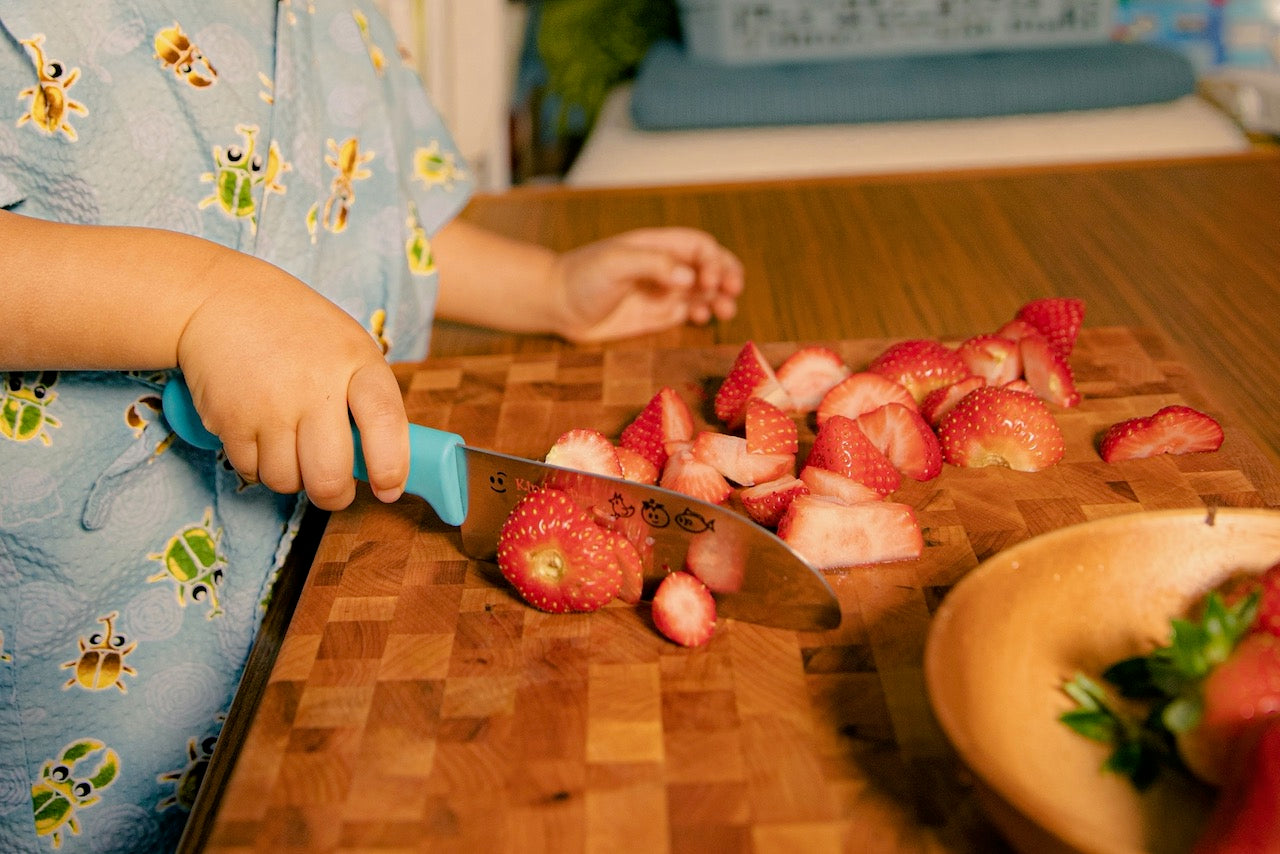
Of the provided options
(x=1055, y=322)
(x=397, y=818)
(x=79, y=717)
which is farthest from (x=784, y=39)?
(x=397, y=818)

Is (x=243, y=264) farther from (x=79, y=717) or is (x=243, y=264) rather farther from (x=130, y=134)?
(x=79, y=717)

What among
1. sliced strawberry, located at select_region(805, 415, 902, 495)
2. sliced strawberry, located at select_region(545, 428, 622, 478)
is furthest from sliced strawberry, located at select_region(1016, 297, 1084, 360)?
sliced strawberry, located at select_region(545, 428, 622, 478)

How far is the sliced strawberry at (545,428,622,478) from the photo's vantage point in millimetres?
697

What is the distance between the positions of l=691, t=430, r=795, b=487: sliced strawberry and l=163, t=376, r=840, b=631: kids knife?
12 cm

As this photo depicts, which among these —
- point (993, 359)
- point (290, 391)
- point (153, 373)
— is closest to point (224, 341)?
point (290, 391)

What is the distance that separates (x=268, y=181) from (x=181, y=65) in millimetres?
98

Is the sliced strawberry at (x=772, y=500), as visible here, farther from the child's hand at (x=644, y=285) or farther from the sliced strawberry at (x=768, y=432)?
the child's hand at (x=644, y=285)

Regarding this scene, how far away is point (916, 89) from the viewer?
1.73 m

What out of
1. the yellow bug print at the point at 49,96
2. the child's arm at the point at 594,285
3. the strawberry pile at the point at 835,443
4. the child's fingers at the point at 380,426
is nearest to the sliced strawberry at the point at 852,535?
the strawberry pile at the point at 835,443

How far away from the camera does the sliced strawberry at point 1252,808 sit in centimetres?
38

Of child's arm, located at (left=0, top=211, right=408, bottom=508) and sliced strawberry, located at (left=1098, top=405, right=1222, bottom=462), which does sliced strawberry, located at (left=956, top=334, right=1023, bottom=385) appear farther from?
child's arm, located at (left=0, top=211, right=408, bottom=508)

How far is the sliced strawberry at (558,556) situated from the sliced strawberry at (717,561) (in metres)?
0.04

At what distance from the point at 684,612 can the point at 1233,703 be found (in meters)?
0.25

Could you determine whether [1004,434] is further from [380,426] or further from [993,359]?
[380,426]
